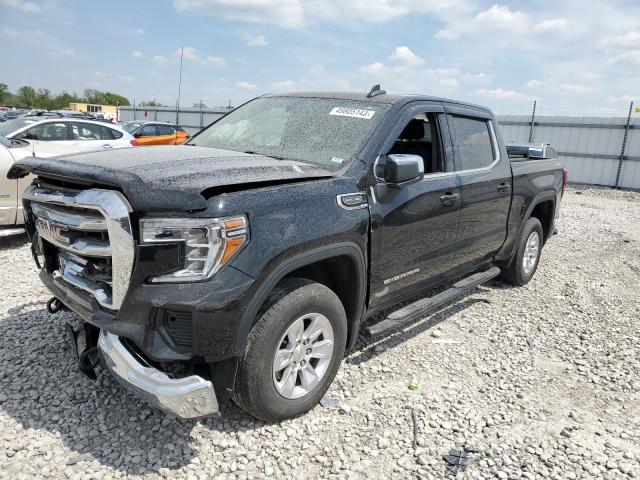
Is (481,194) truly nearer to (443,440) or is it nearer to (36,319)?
(443,440)

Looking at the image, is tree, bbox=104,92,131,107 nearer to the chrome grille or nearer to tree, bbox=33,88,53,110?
tree, bbox=33,88,53,110

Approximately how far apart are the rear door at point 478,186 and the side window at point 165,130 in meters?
14.8

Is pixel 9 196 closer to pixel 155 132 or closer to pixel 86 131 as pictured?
pixel 86 131

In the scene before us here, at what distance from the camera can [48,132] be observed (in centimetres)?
859

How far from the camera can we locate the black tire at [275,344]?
2633 millimetres

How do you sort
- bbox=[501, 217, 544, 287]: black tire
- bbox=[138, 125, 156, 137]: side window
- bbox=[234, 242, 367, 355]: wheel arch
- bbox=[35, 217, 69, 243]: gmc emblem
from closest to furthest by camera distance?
bbox=[234, 242, 367, 355]: wheel arch → bbox=[35, 217, 69, 243]: gmc emblem → bbox=[501, 217, 544, 287]: black tire → bbox=[138, 125, 156, 137]: side window

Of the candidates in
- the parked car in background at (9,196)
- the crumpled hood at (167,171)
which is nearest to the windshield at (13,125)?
the parked car in background at (9,196)

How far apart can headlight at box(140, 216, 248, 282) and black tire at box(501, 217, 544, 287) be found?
408cm

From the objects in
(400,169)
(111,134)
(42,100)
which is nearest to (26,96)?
(42,100)

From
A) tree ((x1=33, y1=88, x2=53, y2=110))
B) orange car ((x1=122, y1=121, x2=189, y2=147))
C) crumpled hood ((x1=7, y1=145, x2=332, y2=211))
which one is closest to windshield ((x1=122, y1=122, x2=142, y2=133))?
orange car ((x1=122, y1=121, x2=189, y2=147))

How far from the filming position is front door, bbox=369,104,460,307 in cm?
334

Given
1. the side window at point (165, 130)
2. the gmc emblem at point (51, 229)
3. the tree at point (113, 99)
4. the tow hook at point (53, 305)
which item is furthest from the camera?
the tree at point (113, 99)

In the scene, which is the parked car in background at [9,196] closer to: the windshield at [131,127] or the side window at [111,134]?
the side window at [111,134]

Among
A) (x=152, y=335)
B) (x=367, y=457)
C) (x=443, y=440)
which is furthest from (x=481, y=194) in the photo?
(x=152, y=335)
